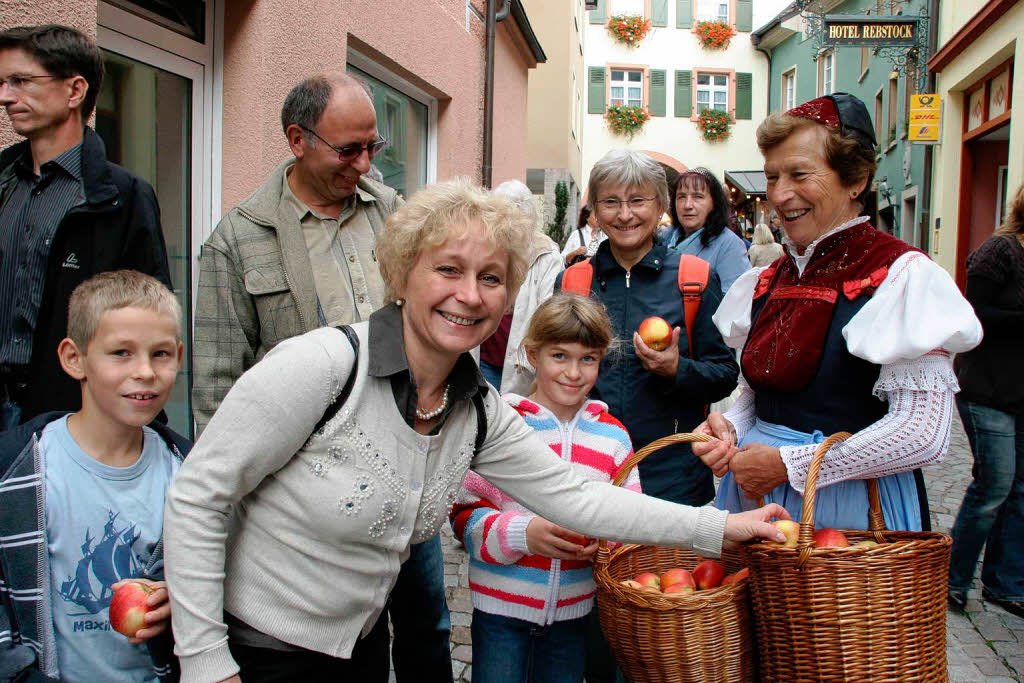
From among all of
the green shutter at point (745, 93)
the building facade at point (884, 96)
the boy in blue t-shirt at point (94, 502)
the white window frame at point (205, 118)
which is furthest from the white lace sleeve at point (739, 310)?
the green shutter at point (745, 93)

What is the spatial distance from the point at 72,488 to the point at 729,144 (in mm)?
31039

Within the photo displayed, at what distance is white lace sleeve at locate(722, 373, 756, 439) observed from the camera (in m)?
2.67

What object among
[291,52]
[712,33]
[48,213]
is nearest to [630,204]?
[48,213]

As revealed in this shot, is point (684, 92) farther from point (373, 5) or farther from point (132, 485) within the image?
point (132, 485)

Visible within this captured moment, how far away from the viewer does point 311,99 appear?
2.76 m

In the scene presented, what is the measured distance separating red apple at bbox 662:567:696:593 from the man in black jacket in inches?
65.3

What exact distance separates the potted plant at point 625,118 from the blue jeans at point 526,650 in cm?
2897

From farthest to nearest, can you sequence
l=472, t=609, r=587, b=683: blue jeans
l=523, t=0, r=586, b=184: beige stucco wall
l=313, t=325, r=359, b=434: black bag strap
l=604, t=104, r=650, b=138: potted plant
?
l=604, t=104, r=650, b=138: potted plant, l=523, t=0, r=586, b=184: beige stucco wall, l=472, t=609, r=587, b=683: blue jeans, l=313, t=325, r=359, b=434: black bag strap

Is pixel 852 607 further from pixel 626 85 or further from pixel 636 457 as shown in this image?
pixel 626 85

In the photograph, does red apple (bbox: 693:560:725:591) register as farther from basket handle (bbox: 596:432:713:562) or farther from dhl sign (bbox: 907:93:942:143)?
dhl sign (bbox: 907:93:942:143)

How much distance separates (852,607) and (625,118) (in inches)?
1169

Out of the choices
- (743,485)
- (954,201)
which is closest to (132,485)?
(743,485)

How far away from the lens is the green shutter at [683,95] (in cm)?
3055

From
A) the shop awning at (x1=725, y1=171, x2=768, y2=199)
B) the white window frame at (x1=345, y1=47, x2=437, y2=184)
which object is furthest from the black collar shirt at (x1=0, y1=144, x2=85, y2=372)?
the shop awning at (x1=725, y1=171, x2=768, y2=199)
